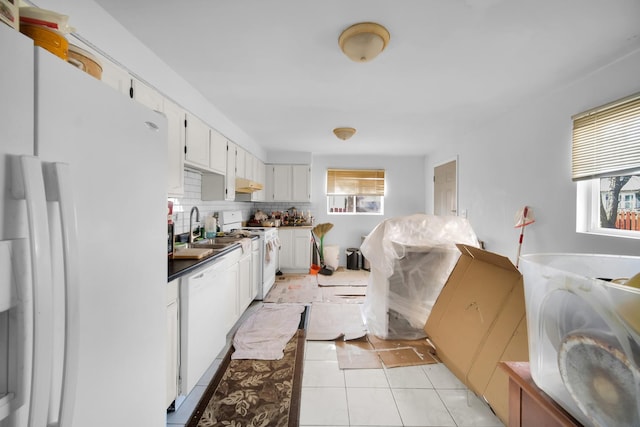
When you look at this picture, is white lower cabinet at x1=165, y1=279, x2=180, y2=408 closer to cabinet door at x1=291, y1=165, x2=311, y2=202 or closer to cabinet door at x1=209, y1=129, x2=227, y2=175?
cabinet door at x1=209, y1=129, x2=227, y2=175

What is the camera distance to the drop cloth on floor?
7.70ft

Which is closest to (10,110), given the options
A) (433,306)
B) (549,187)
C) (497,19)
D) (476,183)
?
(497,19)

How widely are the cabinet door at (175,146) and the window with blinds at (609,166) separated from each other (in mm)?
3135

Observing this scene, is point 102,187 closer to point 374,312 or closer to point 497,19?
point 497,19

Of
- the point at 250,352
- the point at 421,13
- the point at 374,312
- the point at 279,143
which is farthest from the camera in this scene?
the point at 279,143

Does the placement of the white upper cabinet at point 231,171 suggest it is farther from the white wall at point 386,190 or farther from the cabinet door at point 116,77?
the white wall at point 386,190

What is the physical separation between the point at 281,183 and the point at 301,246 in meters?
1.28

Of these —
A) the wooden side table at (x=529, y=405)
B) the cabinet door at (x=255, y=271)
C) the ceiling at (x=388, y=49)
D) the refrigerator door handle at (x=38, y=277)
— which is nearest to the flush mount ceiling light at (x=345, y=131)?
the ceiling at (x=388, y=49)

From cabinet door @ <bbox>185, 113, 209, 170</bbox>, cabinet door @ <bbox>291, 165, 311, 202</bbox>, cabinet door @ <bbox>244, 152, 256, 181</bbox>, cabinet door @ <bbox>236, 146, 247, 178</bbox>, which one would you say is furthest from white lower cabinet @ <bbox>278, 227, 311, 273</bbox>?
cabinet door @ <bbox>185, 113, 209, 170</bbox>

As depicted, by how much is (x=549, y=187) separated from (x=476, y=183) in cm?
117

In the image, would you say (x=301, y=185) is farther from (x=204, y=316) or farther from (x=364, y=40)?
(x=364, y=40)

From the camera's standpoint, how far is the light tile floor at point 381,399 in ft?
5.39

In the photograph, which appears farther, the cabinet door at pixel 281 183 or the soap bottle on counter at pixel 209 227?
the cabinet door at pixel 281 183

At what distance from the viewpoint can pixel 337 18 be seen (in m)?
1.49
